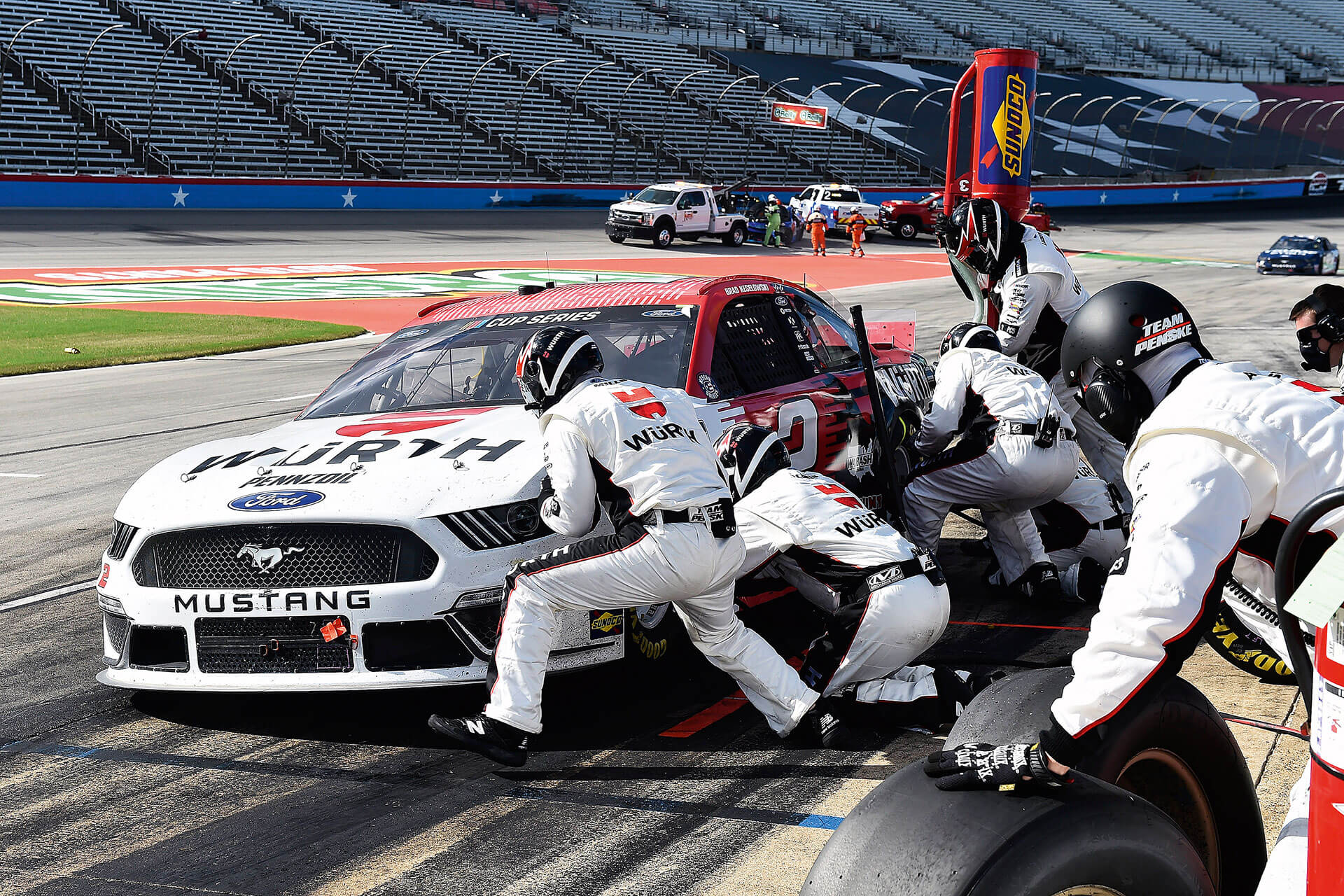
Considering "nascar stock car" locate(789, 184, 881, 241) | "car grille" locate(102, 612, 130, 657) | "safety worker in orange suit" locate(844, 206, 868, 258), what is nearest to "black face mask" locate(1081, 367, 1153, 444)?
"car grille" locate(102, 612, 130, 657)

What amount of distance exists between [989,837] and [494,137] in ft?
150

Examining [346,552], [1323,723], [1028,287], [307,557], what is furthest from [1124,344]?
[1028,287]

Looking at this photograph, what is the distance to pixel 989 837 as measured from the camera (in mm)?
2289

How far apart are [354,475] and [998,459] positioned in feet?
10.5

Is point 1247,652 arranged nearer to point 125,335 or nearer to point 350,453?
point 350,453

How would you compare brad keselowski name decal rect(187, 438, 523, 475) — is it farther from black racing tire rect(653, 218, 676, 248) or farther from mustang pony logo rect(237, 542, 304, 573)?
black racing tire rect(653, 218, 676, 248)

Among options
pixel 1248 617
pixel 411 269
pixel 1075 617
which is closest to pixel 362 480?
pixel 1248 617

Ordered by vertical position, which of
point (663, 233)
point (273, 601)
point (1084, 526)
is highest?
point (273, 601)

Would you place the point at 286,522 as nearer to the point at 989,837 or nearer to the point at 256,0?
the point at 989,837

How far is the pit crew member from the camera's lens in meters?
6.25

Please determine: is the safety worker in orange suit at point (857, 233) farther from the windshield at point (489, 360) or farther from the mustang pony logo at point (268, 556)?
the mustang pony logo at point (268, 556)

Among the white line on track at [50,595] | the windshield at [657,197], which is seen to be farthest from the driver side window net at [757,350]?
the windshield at [657,197]

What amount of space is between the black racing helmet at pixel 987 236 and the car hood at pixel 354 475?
3739 mm

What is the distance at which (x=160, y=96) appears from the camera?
39.4 m
